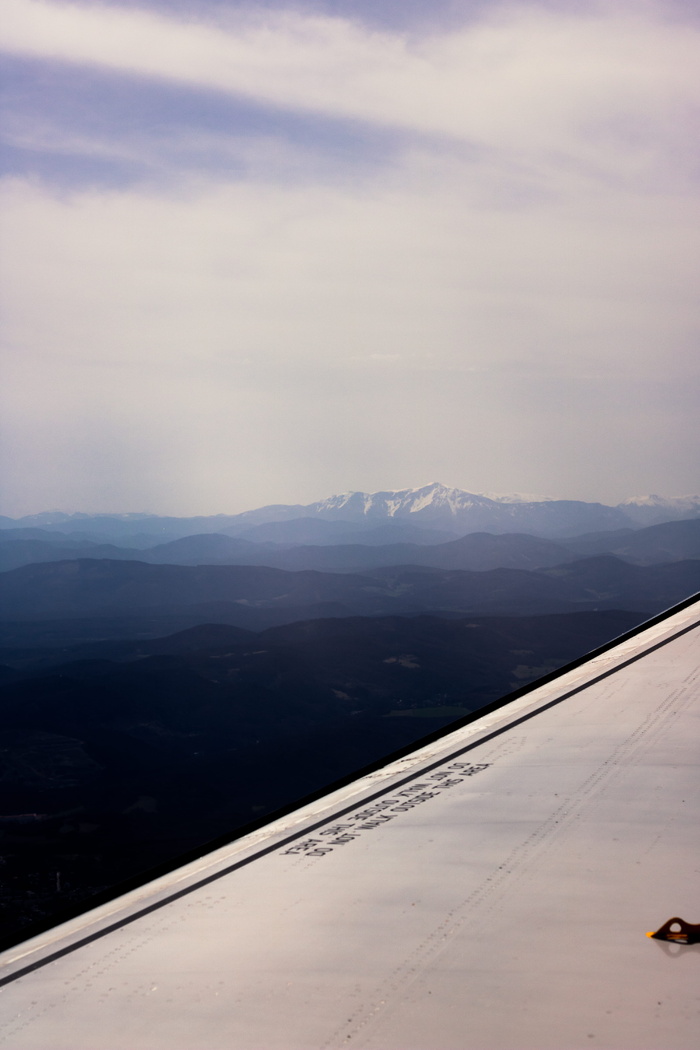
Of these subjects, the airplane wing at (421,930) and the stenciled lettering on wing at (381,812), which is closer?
the airplane wing at (421,930)

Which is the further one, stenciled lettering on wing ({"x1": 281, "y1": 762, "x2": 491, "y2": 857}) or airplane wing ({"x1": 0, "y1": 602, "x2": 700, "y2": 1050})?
stenciled lettering on wing ({"x1": 281, "y1": 762, "x2": 491, "y2": 857})

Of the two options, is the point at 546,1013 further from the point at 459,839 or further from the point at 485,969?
the point at 459,839

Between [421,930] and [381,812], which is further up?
[421,930]

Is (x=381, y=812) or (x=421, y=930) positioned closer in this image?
(x=421, y=930)

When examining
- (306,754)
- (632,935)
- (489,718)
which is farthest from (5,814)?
(632,935)
